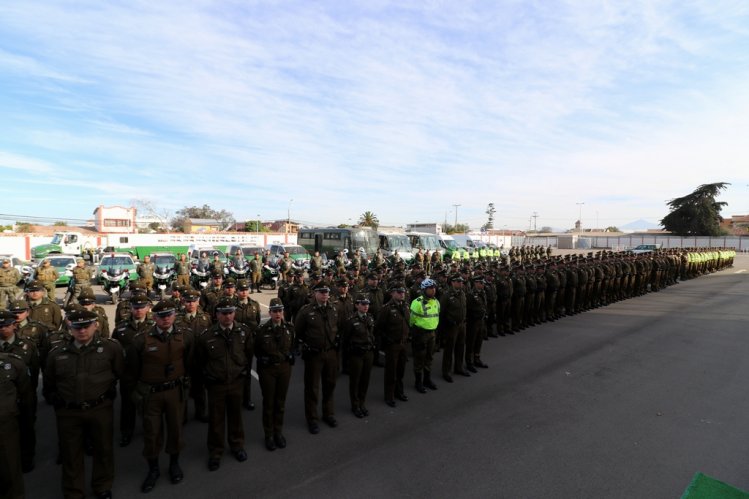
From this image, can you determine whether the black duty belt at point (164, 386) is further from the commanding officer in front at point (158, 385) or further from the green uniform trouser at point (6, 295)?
the green uniform trouser at point (6, 295)

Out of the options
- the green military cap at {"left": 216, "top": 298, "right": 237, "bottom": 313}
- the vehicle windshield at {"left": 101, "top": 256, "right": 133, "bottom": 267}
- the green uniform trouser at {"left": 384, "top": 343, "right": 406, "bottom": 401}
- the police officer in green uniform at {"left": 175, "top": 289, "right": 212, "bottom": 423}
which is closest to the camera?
the green military cap at {"left": 216, "top": 298, "right": 237, "bottom": 313}

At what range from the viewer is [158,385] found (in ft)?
13.7

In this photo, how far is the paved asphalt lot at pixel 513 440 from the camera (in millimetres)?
4121

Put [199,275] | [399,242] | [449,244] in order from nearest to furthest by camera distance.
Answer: [199,275] → [399,242] → [449,244]

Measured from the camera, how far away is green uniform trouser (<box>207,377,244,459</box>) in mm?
4438

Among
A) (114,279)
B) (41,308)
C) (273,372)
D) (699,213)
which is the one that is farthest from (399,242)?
(699,213)

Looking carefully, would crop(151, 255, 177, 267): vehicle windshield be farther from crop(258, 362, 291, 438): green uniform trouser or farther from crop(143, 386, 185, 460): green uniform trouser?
crop(143, 386, 185, 460): green uniform trouser

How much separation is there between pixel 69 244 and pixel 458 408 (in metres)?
31.2

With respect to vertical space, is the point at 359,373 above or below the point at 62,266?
below

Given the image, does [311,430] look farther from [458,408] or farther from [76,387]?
[76,387]

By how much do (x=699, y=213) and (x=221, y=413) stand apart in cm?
7306

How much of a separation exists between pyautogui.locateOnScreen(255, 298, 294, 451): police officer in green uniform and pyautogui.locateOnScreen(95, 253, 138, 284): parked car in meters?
11.0

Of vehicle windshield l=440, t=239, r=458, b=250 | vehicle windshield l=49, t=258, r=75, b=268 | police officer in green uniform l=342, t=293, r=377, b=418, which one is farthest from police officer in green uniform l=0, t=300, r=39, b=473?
vehicle windshield l=440, t=239, r=458, b=250

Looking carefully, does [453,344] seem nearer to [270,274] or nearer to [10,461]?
[10,461]
